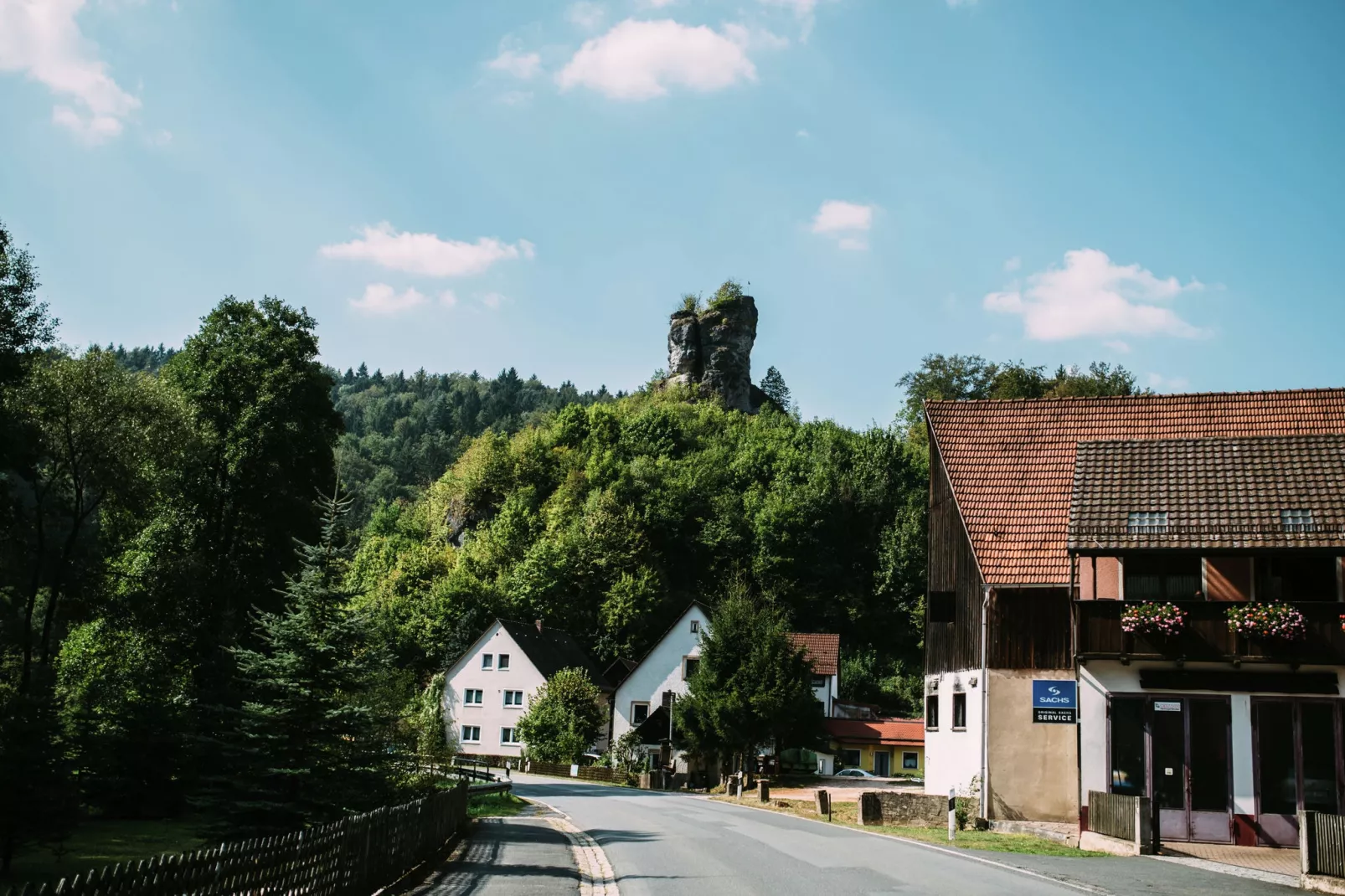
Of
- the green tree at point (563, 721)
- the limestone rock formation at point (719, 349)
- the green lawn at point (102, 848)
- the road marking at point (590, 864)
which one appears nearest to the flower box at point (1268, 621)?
the road marking at point (590, 864)

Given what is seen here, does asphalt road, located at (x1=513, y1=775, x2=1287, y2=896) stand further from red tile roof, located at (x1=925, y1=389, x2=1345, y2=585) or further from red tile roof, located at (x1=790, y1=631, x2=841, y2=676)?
red tile roof, located at (x1=790, y1=631, x2=841, y2=676)

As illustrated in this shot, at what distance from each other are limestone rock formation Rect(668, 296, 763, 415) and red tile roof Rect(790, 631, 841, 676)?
180 ft

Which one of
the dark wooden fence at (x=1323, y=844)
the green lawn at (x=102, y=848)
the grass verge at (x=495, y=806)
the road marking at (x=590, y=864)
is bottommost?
the green lawn at (x=102, y=848)

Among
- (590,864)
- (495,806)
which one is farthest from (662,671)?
(590,864)

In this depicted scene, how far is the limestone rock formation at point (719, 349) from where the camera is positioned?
120 meters

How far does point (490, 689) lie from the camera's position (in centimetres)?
6719

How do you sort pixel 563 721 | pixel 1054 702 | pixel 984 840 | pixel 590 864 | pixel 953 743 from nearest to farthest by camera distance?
pixel 590 864 < pixel 984 840 < pixel 1054 702 < pixel 953 743 < pixel 563 721

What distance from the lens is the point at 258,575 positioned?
36.1 metres

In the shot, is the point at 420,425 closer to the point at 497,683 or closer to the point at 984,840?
the point at 497,683

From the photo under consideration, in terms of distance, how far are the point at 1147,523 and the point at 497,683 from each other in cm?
5016

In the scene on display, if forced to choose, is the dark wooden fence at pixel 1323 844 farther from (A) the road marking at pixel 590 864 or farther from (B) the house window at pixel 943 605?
(B) the house window at pixel 943 605

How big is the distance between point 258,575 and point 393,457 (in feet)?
391

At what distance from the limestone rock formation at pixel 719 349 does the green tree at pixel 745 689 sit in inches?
2896

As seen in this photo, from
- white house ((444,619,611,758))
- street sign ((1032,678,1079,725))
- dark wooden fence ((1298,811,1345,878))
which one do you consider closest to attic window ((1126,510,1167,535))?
street sign ((1032,678,1079,725))
